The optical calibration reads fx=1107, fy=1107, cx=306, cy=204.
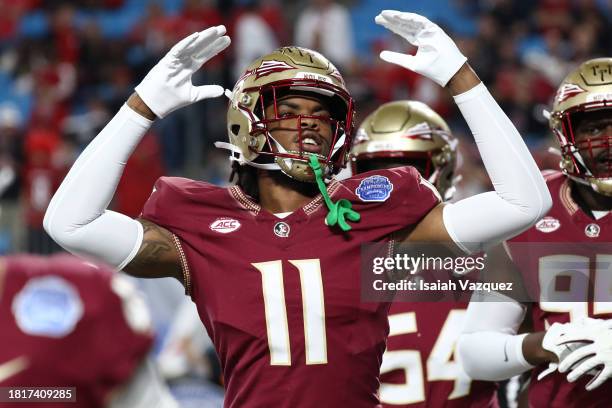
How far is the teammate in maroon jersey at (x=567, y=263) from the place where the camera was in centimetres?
338

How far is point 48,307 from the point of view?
181cm

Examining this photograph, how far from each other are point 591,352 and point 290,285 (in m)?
0.87

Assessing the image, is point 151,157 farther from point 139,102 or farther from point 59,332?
point 59,332

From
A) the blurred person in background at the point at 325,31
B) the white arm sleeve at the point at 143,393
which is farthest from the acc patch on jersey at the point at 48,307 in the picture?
the blurred person in background at the point at 325,31

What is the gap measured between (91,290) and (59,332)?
0.29ft

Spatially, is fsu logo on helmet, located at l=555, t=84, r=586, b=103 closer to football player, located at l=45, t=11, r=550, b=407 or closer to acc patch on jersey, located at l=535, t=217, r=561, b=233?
acc patch on jersey, located at l=535, t=217, r=561, b=233

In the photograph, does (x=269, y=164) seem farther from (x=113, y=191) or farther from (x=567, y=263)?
(x=567, y=263)

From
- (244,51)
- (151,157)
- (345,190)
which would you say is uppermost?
(345,190)

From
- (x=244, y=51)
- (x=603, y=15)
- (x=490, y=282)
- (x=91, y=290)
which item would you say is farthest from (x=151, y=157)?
(x=91, y=290)

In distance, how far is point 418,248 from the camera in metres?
3.03

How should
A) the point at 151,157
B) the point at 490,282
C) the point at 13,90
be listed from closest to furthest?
the point at 490,282
the point at 151,157
the point at 13,90

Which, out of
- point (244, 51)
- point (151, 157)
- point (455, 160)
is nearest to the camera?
point (455, 160)

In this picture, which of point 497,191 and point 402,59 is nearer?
point 497,191

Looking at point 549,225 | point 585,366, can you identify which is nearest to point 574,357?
point 585,366
